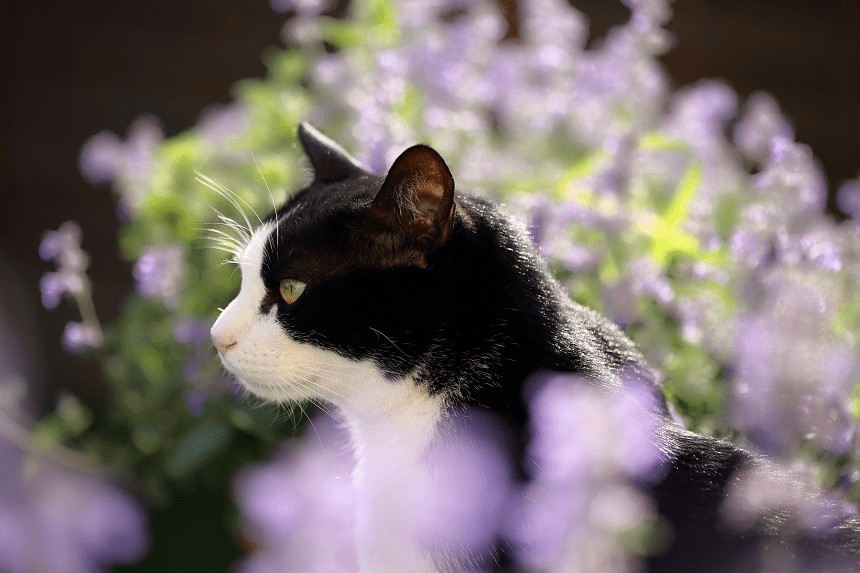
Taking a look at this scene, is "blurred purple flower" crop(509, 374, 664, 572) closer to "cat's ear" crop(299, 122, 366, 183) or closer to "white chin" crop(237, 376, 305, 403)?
"white chin" crop(237, 376, 305, 403)

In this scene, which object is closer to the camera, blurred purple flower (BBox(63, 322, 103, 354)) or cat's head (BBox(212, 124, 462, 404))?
cat's head (BBox(212, 124, 462, 404))

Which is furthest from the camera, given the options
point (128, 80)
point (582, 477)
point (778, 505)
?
point (128, 80)

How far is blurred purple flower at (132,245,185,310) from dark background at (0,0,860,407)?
1.38m

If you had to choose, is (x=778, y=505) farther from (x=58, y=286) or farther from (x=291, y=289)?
(x=58, y=286)

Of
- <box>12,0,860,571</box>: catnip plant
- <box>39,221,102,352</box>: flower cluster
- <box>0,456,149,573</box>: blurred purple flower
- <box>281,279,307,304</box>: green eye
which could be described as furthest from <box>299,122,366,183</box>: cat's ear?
<box>0,456,149,573</box>: blurred purple flower

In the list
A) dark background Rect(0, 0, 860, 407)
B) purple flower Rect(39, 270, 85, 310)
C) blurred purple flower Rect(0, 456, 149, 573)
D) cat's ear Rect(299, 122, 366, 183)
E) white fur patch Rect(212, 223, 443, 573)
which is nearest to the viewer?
white fur patch Rect(212, 223, 443, 573)

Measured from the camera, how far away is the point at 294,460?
4.27 feet

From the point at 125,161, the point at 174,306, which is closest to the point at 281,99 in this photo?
the point at 125,161

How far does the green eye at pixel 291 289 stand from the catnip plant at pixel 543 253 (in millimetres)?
163

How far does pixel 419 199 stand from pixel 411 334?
16 centimetres

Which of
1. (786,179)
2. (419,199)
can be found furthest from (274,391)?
(786,179)

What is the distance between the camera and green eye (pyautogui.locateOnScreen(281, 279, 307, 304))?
3.34 ft

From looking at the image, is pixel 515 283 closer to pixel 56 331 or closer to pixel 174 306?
pixel 174 306

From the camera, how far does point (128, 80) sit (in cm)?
287
